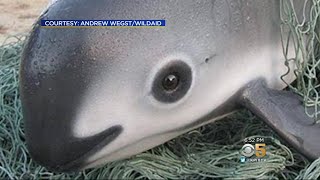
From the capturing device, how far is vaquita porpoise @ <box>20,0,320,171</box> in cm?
203

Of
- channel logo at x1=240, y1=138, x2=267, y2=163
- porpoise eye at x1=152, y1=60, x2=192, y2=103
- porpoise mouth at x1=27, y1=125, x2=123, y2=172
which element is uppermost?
porpoise eye at x1=152, y1=60, x2=192, y2=103

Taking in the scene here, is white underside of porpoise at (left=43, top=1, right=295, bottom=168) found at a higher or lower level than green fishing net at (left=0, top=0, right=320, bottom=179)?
higher

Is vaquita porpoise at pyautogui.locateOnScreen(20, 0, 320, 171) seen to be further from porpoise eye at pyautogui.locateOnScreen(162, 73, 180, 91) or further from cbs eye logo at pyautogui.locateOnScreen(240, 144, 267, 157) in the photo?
cbs eye logo at pyautogui.locateOnScreen(240, 144, 267, 157)

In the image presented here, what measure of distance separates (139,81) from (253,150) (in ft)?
2.27

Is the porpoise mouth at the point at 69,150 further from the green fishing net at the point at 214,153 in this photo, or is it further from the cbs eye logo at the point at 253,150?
the cbs eye logo at the point at 253,150

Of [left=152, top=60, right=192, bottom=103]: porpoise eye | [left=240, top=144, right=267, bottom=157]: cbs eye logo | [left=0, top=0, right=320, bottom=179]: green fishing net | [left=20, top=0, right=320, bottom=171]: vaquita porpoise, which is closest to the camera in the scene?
[left=20, top=0, right=320, bottom=171]: vaquita porpoise

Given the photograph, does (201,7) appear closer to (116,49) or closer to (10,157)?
(116,49)

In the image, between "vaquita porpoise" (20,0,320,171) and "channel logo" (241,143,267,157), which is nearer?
"vaquita porpoise" (20,0,320,171)

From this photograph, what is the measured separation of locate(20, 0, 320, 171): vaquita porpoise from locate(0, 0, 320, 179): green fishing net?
120 millimetres

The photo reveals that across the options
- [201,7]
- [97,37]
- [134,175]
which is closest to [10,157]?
[134,175]

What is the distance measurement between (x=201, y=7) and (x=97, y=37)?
46 centimetres

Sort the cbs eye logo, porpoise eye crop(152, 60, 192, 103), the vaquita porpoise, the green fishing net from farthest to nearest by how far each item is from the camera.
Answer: the cbs eye logo < the green fishing net < porpoise eye crop(152, 60, 192, 103) < the vaquita porpoise

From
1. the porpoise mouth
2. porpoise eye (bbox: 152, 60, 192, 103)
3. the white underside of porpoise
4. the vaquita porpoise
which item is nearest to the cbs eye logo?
the vaquita porpoise

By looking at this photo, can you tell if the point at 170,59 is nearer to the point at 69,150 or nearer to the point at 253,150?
the point at 69,150
